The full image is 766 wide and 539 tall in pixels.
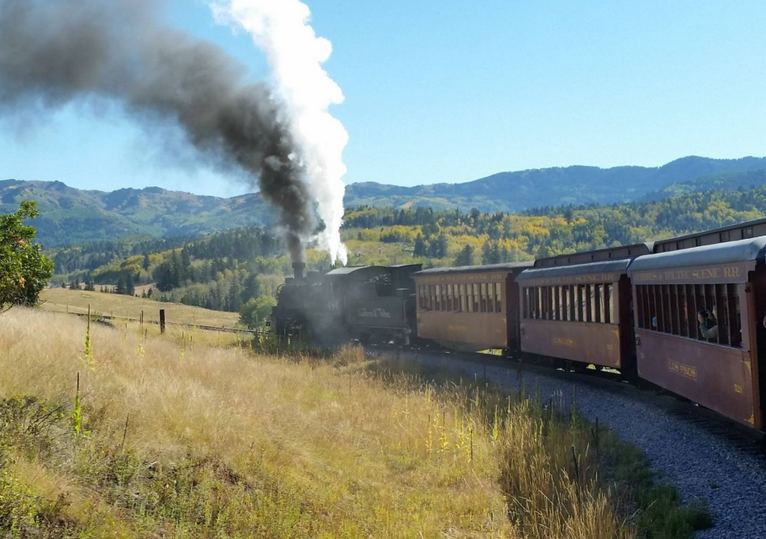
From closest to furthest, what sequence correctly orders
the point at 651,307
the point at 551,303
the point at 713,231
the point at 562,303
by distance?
the point at 713,231, the point at 651,307, the point at 562,303, the point at 551,303

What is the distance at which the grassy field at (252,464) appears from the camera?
700 cm

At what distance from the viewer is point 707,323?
1082cm

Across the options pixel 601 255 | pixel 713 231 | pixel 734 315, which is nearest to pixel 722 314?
pixel 734 315

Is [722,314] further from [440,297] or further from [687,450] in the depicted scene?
[440,297]

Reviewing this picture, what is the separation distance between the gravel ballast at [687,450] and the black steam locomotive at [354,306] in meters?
10.7

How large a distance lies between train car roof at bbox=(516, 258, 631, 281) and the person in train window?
4545mm

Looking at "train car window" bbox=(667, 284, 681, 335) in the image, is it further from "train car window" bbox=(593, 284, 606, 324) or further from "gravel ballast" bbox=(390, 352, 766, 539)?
"train car window" bbox=(593, 284, 606, 324)

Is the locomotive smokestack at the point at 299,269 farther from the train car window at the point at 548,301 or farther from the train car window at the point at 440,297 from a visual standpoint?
the train car window at the point at 548,301

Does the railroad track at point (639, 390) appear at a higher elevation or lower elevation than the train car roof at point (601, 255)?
lower

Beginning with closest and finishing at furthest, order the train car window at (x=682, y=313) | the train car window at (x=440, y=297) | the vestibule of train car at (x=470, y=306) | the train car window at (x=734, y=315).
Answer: the train car window at (x=734, y=315) → the train car window at (x=682, y=313) → the vestibule of train car at (x=470, y=306) → the train car window at (x=440, y=297)

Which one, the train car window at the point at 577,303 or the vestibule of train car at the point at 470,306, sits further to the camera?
the vestibule of train car at the point at 470,306

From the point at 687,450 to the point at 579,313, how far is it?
290 inches

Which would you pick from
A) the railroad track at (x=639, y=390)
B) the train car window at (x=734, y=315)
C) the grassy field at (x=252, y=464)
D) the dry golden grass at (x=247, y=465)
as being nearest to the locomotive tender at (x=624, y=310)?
the train car window at (x=734, y=315)

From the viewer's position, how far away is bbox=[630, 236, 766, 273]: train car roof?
30.3 feet
